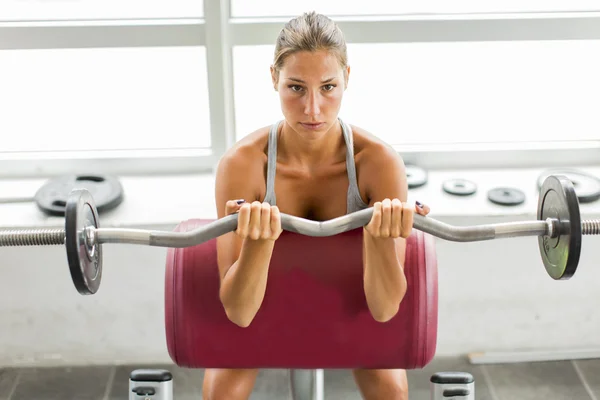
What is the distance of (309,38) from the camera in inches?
52.1

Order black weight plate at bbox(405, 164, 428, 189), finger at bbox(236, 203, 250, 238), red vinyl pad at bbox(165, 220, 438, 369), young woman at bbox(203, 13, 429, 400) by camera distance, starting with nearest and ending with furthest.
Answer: finger at bbox(236, 203, 250, 238), young woman at bbox(203, 13, 429, 400), red vinyl pad at bbox(165, 220, 438, 369), black weight plate at bbox(405, 164, 428, 189)

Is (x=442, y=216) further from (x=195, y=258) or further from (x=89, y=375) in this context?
(x=89, y=375)

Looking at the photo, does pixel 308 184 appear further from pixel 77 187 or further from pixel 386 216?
pixel 77 187

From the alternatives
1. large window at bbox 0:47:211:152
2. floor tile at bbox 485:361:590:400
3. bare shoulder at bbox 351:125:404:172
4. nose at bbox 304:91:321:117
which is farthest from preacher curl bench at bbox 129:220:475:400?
large window at bbox 0:47:211:152

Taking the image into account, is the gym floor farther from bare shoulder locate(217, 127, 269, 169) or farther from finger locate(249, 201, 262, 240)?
finger locate(249, 201, 262, 240)

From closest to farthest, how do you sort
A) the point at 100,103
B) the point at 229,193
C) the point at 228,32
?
the point at 229,193 → the point at 228,32 → the point at 100,103

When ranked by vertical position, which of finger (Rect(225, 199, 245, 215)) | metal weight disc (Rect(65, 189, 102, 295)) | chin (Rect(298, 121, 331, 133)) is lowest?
metal weight disc (Rect(65, 189, 102, 295))

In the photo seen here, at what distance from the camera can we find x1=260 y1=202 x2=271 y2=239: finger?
119 cm

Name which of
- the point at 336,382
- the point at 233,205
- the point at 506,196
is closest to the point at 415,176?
the point at 506,196

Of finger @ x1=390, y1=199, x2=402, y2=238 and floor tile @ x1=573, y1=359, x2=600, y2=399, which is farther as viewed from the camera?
floor tile @ x1=573, y1=359, x2=600, y2=399

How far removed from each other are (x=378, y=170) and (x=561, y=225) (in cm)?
Answer: 35

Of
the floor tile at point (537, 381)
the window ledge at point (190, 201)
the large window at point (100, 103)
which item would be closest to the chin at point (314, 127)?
the window ledge at point (190, 201)

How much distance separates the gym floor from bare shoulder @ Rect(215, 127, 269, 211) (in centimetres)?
96

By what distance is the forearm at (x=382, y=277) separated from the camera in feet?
4.34
